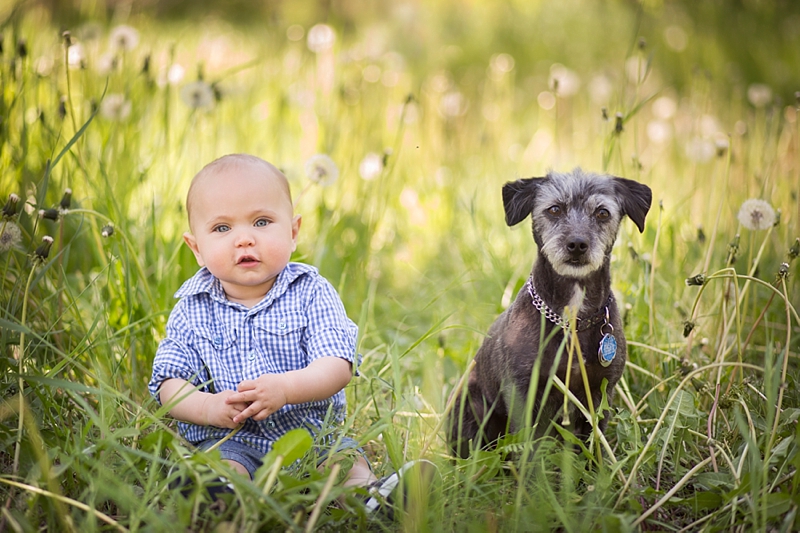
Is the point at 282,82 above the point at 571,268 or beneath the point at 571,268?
above

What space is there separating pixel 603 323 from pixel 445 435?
76cm

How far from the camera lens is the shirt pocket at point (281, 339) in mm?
2359

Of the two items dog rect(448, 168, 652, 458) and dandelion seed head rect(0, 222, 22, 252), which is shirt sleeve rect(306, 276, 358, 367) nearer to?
dog rect(448, 168, 652, 458)

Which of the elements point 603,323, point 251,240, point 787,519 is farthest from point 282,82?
point 787,519

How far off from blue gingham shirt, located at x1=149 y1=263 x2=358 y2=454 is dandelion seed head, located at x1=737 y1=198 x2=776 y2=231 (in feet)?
5.18

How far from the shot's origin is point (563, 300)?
236 cm

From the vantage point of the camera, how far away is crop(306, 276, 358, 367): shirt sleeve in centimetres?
230

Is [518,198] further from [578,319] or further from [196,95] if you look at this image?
[196,95]

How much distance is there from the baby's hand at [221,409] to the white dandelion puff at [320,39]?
3.03 metres

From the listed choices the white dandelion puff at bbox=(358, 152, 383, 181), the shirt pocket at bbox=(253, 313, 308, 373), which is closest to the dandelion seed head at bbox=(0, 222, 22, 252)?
the shirt pocket at bbox=(253, 313, 308, 373)

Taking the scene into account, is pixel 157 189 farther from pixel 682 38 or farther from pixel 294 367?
pixel 682 38

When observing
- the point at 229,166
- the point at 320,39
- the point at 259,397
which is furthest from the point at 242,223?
the point at 320,39

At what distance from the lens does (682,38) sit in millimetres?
7219

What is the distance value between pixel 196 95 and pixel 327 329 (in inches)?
66.3
